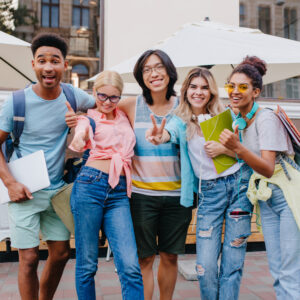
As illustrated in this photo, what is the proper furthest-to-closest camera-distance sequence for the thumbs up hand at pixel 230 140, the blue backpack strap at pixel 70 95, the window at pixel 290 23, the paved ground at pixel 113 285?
the window at pixel 290 23
the paved ground at pixel 113 285
the blue backpack strap at pixel 70 95
the thumbs up hand at pixel 230 140

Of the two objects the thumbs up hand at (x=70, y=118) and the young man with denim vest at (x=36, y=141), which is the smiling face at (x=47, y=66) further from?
the thumbs up hand at (x=70, y=118)

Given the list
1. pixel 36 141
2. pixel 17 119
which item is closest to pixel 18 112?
pixel 17 119

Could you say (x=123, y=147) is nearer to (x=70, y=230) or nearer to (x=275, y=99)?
(x=70, y=230)

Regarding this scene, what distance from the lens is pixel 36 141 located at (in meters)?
2.45

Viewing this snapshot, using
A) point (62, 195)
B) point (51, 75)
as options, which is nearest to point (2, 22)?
point (51, 75)

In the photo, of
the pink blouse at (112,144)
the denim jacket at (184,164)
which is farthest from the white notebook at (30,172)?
the denim jacket at (184,164)

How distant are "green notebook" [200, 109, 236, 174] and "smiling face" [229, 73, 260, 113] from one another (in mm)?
92

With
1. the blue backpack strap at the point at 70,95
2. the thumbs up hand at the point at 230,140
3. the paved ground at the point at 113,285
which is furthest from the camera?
the paved ground at the point at 113,285

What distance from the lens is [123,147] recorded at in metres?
2.36

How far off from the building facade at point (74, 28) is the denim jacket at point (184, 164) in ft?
10.2

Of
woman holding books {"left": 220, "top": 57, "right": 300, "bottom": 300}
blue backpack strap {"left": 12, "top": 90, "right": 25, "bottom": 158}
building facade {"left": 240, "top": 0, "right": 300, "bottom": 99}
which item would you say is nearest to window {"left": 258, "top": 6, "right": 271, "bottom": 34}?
building facade {"left": 240, "top": 0, "right": 300, "bottom": 99}

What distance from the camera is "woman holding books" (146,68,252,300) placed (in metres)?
2.31

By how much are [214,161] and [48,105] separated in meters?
1.24

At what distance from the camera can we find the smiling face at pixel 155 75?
249cm
